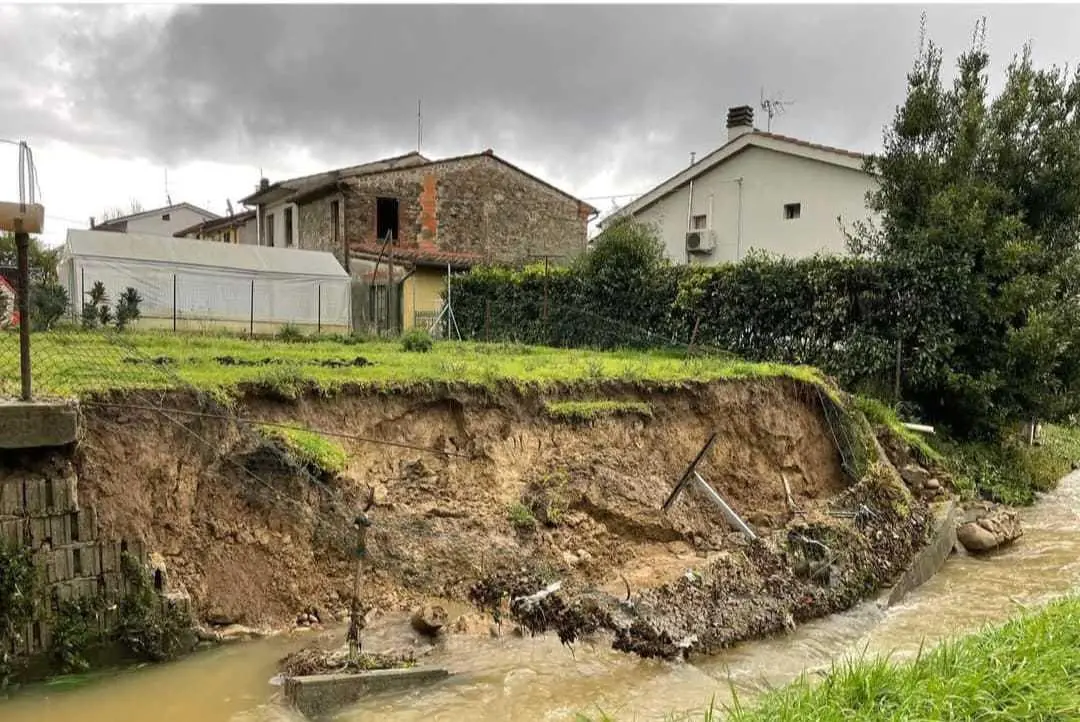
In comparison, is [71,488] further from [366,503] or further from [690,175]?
[690,175]

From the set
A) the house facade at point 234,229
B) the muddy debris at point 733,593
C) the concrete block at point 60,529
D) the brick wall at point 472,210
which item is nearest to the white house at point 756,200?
the brick wall at point 472,210

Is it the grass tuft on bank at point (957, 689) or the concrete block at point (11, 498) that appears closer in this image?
the grass tuft on bank at point (957, 689)

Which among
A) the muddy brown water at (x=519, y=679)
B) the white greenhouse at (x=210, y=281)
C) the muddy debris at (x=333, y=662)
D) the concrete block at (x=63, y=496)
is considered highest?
the white greenhouse at (x=210, y=281)

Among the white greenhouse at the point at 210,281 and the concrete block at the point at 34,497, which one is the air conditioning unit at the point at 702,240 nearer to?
the white greenhouse at the point at 210,281

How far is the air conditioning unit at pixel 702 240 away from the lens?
73.0 ft

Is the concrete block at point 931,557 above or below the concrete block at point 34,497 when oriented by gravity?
below

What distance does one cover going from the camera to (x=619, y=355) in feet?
46.3

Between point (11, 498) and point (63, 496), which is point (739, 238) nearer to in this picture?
point (63, 496)

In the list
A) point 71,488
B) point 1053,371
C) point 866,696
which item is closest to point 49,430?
point 71,488

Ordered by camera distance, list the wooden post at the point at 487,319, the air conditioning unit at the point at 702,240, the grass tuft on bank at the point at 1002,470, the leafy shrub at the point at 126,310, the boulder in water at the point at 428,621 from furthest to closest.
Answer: the air conditioning unit at the point at 702,240 < the wooden post at the point at 487,319 < the leafy shrub at the point at 126,310 < the grass tuft on bank at the point at 1002,470 < the boulder in water at the point at 428,621

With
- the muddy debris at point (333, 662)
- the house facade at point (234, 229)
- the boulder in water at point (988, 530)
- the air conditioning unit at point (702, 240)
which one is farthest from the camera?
the house facade at point (234, 229)

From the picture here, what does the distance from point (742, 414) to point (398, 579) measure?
18.8 ft

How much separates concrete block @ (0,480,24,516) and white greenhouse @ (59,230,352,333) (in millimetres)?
14762

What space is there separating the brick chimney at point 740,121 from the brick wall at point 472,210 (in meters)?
7.23
